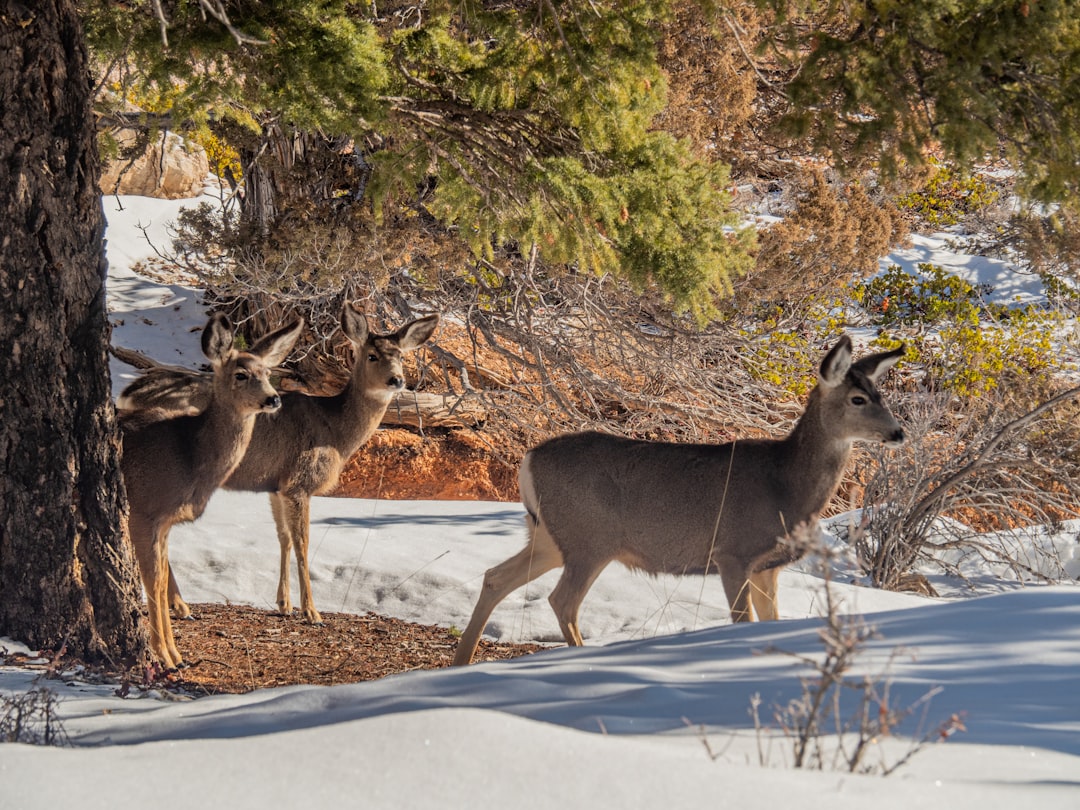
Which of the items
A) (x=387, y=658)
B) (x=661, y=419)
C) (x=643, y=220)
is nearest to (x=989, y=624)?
(x=643, y=220)

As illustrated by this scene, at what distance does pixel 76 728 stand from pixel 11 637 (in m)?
1.53

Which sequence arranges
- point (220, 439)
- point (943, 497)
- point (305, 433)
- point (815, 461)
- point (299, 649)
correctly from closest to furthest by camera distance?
point (815, 461), point (220, 439), point (299, 649), point (305, 433), point (943, 497)

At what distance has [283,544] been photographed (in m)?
9.14

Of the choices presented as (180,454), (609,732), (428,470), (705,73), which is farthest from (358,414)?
(609,732)

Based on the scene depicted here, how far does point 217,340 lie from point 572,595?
2948mm

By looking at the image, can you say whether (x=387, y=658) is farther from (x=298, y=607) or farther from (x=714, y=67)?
(x=714, y=67)

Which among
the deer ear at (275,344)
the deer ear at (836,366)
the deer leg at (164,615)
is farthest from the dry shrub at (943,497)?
the deer leg at (164,615)

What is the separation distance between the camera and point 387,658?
764cm

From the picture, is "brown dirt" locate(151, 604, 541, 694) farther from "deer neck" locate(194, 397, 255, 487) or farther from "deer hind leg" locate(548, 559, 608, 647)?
"deer neck" locate(194, 397, 255, 487)

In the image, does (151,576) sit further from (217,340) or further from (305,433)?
(305,433)

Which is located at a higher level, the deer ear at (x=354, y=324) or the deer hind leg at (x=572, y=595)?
the deer ear at (x=354, y=324)

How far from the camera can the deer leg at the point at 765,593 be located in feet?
24.0

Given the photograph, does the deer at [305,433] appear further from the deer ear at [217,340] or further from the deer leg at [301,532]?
the deer ear at [217,340]

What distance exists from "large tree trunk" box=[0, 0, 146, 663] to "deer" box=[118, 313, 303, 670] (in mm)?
567
